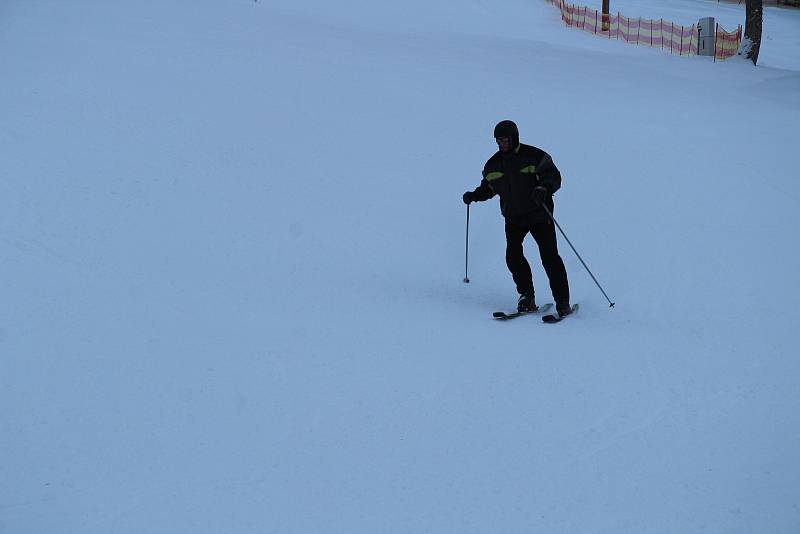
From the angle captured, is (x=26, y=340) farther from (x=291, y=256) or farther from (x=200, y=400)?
(x=291, y=256)

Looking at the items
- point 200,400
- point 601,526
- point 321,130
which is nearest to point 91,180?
point 321,130

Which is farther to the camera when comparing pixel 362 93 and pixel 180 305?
pixel 362 93

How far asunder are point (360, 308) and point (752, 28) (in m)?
17.7

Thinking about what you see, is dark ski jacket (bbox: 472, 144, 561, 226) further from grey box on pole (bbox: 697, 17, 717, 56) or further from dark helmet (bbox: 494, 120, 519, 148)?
grey box on pole (bbox: 697, 17, 717, 56)

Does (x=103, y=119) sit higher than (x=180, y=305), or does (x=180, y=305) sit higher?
(x=103, y=119)

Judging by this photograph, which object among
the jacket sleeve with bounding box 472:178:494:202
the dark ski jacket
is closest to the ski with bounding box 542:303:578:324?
the dark ski jacket

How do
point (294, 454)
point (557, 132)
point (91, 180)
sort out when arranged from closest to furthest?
point (294, 454) → point (91, 180) → point (557, 132)

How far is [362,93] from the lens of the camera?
11.5 m

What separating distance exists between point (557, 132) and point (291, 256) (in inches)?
208

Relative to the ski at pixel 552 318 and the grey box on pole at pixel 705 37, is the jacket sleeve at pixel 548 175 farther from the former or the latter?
the grey box on pole at pixel 705 37

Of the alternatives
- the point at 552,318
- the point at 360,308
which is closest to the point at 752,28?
the point at 552,318

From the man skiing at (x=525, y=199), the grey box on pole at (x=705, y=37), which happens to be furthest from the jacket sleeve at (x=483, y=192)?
the grey box on pole at (x=705, y=37)

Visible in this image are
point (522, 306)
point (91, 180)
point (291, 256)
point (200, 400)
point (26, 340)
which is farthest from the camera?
point (91, 180)

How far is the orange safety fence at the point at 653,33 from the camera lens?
22859 mm
